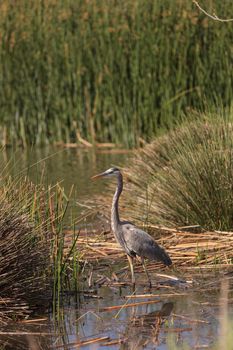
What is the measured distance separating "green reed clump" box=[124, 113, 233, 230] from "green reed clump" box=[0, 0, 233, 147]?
18.5ft

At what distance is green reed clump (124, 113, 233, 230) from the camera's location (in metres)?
10.1

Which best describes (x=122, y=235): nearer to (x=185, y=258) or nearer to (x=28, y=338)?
(x=185, y=258)

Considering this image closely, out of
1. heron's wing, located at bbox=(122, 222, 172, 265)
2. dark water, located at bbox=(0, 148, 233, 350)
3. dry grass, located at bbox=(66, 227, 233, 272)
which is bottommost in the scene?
dry grass, located at bbox=(66, 227, 233, 272)

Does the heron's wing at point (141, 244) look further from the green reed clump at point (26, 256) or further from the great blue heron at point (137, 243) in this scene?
the green reed clump at point (26, 256)

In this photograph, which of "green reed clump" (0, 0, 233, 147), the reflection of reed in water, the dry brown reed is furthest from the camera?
"green reed clump" (0, 0, 233, 147)


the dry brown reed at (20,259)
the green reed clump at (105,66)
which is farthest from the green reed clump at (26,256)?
the green reed clump at (105,66)

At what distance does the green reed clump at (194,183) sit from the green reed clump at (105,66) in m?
5.63

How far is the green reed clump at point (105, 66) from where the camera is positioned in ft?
56.5

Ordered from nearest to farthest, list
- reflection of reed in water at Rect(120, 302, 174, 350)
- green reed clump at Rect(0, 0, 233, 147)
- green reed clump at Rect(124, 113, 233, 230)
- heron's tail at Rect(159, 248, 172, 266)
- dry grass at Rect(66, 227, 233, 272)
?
reflection of reed in water at Rect(120, 302, 174, 350) < heron's tail at Rect(159, 248, 172, 266) < dry grass at Rect(66, 227, 233, 272) < green reed clump at Rect(124, 113, 233, 230) < green reed clump at Rect(0, 0, 233, 147)

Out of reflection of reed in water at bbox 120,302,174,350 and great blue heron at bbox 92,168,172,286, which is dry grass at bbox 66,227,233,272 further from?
reflection of reed in water at bbox 120,302,174,350

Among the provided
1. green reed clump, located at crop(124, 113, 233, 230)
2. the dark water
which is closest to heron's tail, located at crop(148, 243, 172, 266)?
the dark water

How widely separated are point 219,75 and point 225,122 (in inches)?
260

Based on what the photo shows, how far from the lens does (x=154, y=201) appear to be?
418 inches

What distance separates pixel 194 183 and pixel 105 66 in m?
8.04
